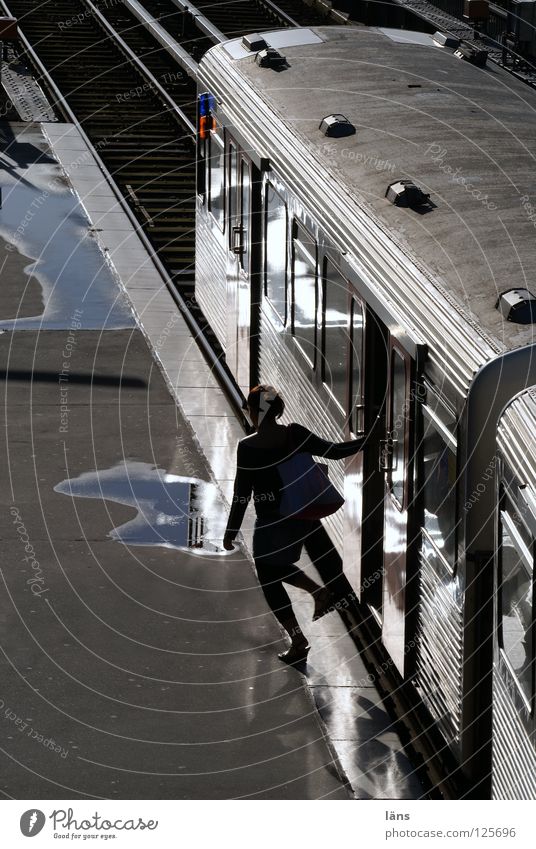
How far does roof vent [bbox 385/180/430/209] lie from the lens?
352 inches

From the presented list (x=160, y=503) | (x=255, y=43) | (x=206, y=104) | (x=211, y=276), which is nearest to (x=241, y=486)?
(x=160, y=503)

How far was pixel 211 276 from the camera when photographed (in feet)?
50.7

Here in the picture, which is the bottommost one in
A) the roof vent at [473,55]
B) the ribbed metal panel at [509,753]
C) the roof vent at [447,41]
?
the ribbed metal panel at [509,753]

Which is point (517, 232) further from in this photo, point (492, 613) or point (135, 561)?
point (135, 561)

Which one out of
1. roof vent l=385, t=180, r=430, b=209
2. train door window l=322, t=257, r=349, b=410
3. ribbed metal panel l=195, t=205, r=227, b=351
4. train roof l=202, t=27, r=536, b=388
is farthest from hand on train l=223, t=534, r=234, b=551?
ribbed metal panel l=195, t=205, r=227, b=351

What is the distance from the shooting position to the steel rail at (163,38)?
94.2 ft

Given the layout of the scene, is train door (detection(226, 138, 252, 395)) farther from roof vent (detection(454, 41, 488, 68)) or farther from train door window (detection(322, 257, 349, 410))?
train door window (detection(322, 257, 349, 410))

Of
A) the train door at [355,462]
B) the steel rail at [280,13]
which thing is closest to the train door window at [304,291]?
the train door at [355,462]

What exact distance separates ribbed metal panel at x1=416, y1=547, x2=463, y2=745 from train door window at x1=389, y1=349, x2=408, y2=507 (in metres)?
0.48

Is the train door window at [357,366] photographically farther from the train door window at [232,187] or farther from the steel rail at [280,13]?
the steel rail at [280,13]

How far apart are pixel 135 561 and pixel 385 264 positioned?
10.3 ft

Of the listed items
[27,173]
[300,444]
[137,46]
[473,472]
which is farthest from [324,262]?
[137,46]

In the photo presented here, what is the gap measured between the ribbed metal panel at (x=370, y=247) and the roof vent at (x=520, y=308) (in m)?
0.16

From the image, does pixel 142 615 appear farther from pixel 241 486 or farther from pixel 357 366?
pixel 357 366
